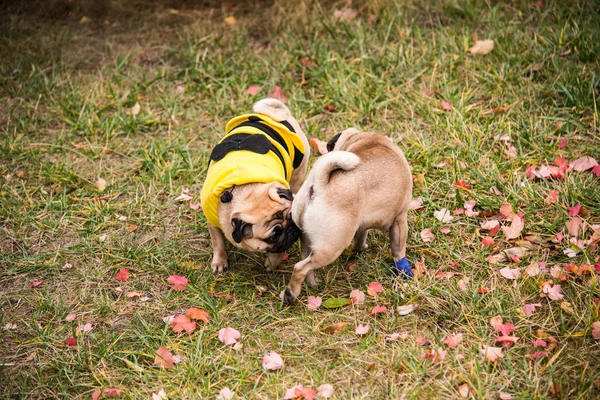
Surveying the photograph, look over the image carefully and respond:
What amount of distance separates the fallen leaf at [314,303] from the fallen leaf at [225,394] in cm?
88

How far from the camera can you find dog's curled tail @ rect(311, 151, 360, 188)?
3449mm

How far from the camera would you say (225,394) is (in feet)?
11.1

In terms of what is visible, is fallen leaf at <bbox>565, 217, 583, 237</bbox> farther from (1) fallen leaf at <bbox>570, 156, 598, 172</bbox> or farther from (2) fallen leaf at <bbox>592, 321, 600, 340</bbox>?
(2) fallen leaf at <bbox>592, 321, 600, 340</bbox>

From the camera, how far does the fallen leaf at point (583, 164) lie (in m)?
4.84

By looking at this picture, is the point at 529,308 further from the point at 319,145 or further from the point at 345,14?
the point at 345,14

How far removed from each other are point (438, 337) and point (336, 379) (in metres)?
0.74

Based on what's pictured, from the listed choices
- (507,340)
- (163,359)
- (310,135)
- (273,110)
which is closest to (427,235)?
(507,340)

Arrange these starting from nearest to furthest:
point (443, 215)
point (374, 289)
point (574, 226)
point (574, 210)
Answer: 1. point (374, 289)
2. point (574, 226)
3. point (574, 210)
4. point (443, 215)

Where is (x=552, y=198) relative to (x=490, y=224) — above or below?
above

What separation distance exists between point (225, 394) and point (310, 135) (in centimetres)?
316

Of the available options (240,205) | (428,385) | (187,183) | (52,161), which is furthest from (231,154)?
(52,161)

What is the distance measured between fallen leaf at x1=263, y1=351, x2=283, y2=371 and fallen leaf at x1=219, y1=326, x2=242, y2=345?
283mm

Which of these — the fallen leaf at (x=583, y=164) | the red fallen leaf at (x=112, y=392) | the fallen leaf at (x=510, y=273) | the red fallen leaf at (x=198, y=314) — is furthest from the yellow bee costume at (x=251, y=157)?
the fallen leaf at (x=583, y=164)

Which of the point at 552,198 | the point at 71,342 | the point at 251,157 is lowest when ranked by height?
the point at 71,342
